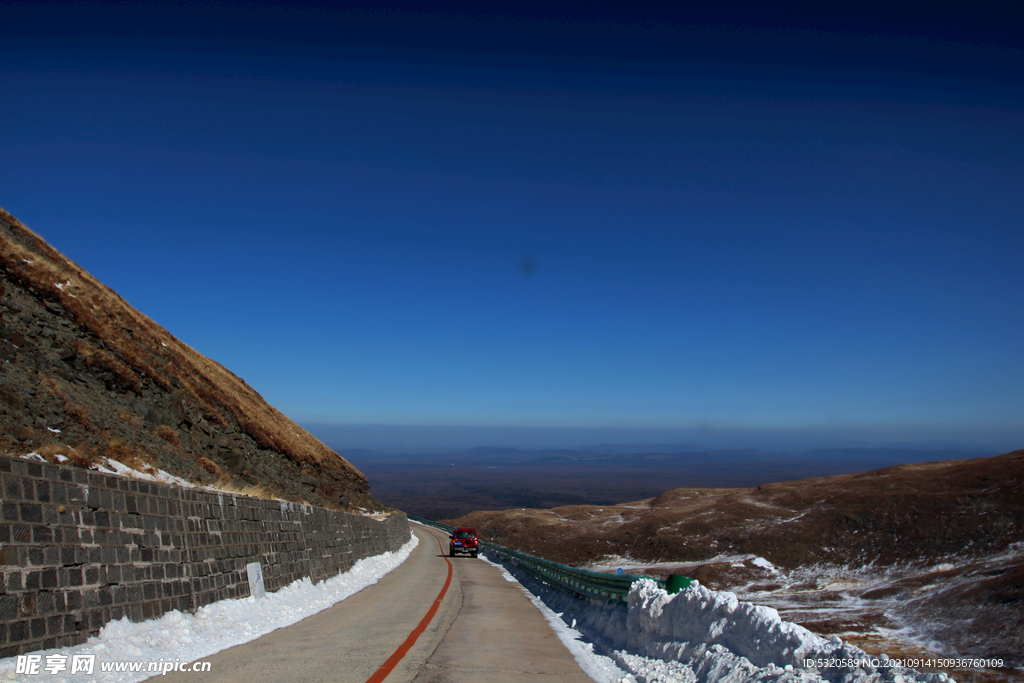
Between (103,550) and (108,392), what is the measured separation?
17156 millimetres

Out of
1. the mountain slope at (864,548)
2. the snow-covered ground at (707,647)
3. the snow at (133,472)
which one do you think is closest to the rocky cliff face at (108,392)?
the snow at (133,472)

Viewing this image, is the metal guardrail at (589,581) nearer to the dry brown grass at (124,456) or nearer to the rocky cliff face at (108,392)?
the rocky cliff face at (108,392)

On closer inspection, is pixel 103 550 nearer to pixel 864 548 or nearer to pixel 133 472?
pixel 133 472

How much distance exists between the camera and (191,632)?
9.05 m

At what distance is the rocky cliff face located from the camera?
16.9 m

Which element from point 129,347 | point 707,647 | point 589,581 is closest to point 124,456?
point 129,347

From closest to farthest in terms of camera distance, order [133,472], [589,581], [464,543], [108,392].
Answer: [589,581], [133,472], [108,392], [464,543]

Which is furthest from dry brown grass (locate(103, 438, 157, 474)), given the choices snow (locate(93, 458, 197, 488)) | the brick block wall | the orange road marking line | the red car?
the red car

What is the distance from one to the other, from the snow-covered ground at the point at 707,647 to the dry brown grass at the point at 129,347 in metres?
20.6

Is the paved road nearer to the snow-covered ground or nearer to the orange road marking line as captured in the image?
the orange road marking line

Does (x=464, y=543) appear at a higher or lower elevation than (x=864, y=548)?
Answer: higher

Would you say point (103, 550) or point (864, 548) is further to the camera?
point (864, 548)

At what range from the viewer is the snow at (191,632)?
22.5ft

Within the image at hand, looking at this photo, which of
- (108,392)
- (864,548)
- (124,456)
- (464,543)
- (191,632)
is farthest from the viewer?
(464,543)
